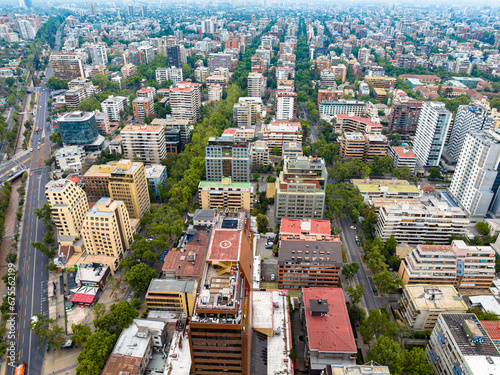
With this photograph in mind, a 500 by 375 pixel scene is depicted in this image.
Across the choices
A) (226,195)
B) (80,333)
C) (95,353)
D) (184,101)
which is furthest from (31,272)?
(184,101)

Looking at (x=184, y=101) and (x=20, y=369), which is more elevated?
(x=184, y=101)

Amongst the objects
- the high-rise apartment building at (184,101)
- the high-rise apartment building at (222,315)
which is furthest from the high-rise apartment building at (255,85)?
the high-rise apartment building at (222,315)

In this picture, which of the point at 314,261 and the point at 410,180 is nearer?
the point at 314,261

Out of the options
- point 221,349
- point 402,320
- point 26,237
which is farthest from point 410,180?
point 26,237

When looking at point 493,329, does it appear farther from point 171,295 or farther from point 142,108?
point 142,108

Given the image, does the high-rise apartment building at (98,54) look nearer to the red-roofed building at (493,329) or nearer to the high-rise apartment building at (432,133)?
the high-rise apartment building at (432,133)

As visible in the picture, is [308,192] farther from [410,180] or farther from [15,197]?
[15,197]
